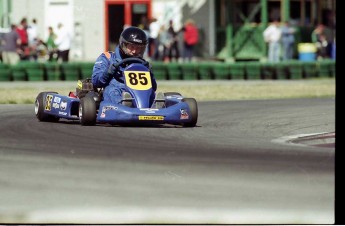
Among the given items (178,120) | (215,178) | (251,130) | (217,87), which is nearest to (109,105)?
(178,120)

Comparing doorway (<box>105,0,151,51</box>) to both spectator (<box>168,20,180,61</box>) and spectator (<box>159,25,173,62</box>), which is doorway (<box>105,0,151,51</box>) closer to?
spectator (<box>159,25,173,62</box>)

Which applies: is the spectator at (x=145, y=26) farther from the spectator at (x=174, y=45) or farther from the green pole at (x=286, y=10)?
the green pole at (x=286, y=10)

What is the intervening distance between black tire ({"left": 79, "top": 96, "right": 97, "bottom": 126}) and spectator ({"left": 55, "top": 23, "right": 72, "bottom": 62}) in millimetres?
4994

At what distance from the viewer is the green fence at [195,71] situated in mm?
20516

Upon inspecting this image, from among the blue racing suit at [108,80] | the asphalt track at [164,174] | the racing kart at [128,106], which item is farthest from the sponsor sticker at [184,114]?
the blue racing suit at [108,80]

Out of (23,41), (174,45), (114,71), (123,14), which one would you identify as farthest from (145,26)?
(114,71)

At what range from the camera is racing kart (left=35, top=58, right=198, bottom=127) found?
1160 cm

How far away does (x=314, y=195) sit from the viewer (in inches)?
290

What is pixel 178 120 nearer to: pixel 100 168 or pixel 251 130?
pixel 251 130

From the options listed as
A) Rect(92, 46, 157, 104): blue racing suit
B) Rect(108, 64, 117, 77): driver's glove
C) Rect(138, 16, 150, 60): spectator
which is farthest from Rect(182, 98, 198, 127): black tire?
Rect(138, 16, 150, 60): spectator

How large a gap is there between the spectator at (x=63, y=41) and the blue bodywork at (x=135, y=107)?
4.63 m

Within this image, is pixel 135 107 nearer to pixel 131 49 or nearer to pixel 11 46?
pixel 131 49

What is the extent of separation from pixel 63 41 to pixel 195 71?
14.9 ft
